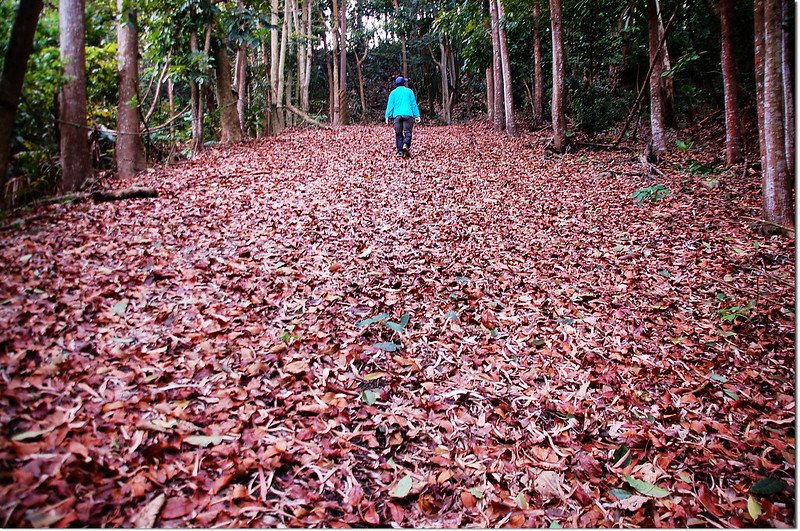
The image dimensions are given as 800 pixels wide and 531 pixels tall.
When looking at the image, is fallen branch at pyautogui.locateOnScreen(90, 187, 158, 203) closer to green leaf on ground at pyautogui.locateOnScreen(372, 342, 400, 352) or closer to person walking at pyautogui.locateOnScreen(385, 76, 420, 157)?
green leaf on ground at pyautogui.locateOnScreen(372, 342, 400, 352)

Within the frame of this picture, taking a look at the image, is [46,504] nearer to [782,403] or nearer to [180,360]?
[180,360]

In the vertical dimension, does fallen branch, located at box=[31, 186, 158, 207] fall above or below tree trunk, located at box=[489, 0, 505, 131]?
below

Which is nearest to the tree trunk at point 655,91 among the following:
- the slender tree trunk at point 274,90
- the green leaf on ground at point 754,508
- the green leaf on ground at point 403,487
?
the green leaf on ground at point 754,508

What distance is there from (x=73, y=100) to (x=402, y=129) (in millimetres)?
7656

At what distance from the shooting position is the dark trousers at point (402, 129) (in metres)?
9.84

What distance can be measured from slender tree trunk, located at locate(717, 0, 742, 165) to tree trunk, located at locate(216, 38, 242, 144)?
10.1 metres

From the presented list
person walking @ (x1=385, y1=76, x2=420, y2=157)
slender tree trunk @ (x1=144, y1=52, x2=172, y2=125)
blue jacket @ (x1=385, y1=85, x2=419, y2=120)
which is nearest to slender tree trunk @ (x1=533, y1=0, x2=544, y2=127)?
person walking @ (x1=385, y1=76, x2=420, y2=157)

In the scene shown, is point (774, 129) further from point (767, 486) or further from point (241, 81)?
point (241, 81)

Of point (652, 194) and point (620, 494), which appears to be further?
point (652, 194)

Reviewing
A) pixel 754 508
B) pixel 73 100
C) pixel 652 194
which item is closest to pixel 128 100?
pixel 73 100

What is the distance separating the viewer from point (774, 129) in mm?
4977

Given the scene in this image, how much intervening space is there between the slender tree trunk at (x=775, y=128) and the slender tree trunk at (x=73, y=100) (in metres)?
7.03

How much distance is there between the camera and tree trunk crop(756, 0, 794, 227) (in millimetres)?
4793

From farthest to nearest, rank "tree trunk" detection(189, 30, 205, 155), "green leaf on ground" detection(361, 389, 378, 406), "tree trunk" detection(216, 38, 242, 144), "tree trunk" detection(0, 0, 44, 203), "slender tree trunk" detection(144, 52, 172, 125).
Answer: "tree trunk" detection(216, 38, 242, 144)
"tree trunk" detection(189, 30, 205, 155)
"slender tree trunk" detection(144, 52, 172, 125)
"green leaf on ground" detection(361, 389, 378, 406)
"tree trunk" detection(0, 0, 44, 203)
